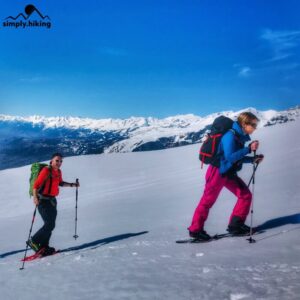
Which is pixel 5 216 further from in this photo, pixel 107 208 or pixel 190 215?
pixel 190 215

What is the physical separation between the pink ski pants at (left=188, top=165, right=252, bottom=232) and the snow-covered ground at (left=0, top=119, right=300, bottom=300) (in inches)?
19.9

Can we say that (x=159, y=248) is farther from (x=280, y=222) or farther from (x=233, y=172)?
(x=280, y=222)

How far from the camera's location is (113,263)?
5.70m

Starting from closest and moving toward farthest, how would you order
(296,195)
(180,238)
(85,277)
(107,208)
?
1. (85,277)
2. (180,238)
3. (296,195)
4. (107,208)

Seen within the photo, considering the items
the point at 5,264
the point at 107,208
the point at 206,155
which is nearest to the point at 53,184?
the point at 5,264

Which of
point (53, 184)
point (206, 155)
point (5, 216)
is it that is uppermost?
point (206, 155)

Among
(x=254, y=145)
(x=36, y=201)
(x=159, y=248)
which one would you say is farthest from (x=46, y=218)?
(x=254, y=145)

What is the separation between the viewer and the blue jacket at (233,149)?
6176 mm

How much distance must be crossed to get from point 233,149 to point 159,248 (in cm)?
199

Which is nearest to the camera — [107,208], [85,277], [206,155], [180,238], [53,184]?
[85,277]

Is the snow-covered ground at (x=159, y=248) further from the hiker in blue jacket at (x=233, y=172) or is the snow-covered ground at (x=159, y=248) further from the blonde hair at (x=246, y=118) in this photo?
the blonde hair at (x=246, y=118)

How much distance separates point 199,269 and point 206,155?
2161mm

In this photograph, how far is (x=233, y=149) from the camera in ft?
20.4

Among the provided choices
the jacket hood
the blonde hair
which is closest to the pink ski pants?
the jacket hood
